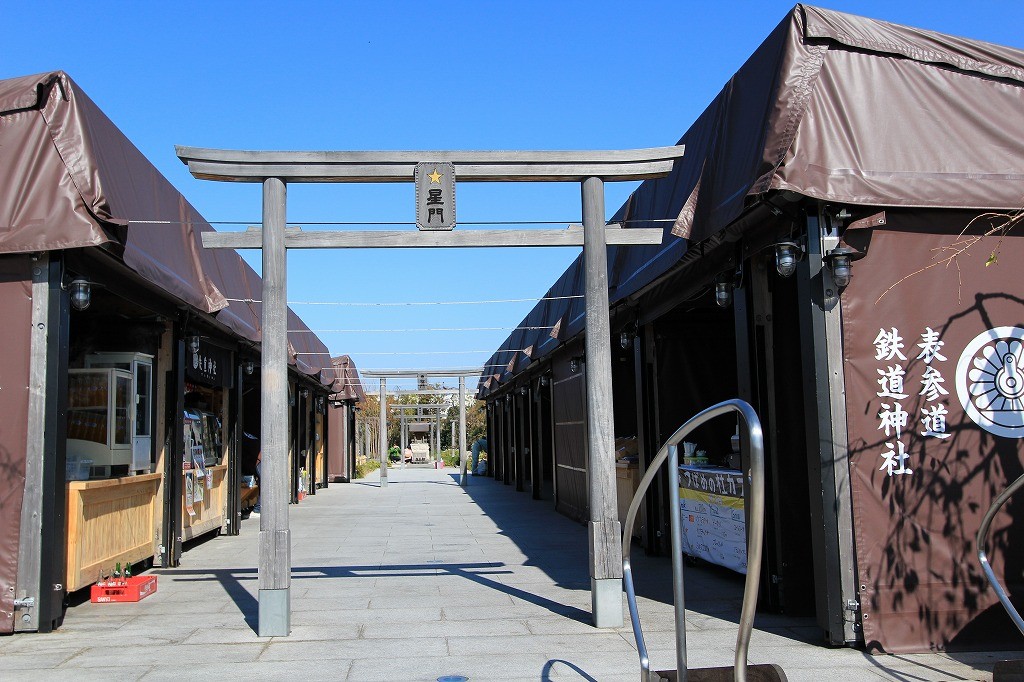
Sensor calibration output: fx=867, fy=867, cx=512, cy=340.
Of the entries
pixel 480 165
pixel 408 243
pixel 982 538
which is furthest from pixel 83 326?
pixel 982 538

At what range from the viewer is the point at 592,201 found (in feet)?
23.3

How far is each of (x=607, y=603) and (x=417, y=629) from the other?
4.82 feet

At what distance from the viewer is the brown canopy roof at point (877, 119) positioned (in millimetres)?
5828

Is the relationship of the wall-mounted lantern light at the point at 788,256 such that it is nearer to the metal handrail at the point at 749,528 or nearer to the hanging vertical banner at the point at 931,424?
the hanging vertical banner at the point at 931,424

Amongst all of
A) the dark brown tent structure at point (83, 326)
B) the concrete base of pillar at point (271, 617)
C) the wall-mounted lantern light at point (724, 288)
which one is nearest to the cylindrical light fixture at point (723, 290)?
the wall-mounted lantern light at point (724, 288)

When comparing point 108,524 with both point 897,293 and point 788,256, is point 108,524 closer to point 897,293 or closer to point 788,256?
point 788,256

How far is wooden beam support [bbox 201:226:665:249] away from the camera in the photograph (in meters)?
6.81

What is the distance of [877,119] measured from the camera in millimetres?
6055

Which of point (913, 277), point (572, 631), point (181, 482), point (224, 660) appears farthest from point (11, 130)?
point (913, 277)

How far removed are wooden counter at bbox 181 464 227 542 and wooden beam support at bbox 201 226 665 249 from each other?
5.01m

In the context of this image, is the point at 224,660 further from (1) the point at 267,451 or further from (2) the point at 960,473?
(2) the point at 960,473

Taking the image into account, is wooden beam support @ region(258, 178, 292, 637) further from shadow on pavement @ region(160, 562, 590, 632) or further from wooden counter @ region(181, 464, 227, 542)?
wooden counter @ region(181, 464, 227, 542)

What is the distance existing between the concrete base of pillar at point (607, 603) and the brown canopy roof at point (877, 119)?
2859mm

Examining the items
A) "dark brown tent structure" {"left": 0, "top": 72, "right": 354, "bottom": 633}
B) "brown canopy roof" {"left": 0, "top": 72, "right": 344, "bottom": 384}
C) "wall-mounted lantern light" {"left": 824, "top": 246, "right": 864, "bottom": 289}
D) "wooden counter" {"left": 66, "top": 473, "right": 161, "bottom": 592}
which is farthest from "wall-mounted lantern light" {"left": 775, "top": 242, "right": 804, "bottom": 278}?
"wooden counter" {"left": 66, "top": 473, "right": 161, "bottom": 592}
